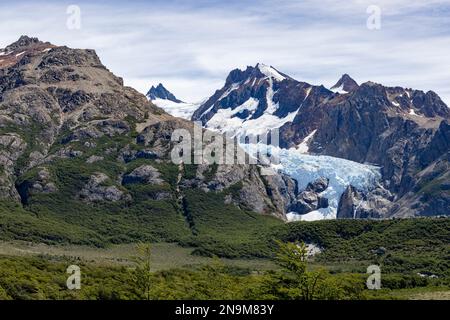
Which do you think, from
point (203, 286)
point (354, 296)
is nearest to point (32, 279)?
point (203, 286)

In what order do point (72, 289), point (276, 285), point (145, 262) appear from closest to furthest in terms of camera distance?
point (276, 285) → point (145, 262) → point (72, 289)

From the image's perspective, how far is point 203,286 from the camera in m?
121
